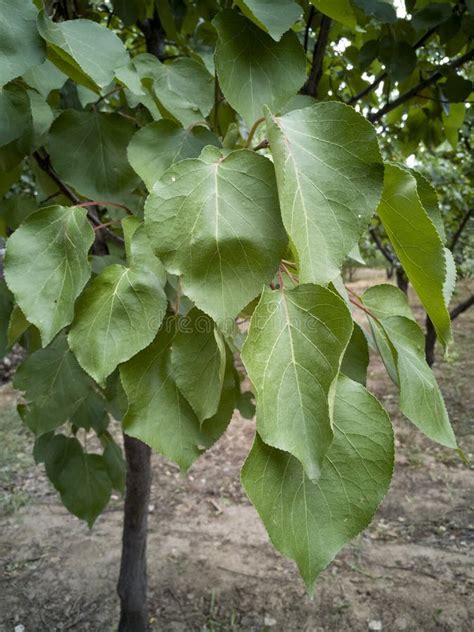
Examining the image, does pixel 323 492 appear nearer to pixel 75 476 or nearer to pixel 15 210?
pixel 15 210

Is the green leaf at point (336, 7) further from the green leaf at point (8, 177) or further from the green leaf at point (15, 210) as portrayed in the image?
the green leaf at point (15, 210)

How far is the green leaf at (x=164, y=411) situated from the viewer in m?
0.66

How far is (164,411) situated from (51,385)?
0.61 metres

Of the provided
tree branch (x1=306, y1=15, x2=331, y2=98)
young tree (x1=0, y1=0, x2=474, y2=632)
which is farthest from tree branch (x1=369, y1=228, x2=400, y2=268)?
young tree (x1=0, y1=0, x2=474, y2=632)

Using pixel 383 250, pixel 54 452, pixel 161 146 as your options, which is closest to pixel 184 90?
pixel 161 146

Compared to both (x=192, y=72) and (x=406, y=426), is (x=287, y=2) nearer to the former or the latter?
(x=192, y=72)

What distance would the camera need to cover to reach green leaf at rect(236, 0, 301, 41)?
1.99ft

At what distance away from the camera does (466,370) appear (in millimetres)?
5914

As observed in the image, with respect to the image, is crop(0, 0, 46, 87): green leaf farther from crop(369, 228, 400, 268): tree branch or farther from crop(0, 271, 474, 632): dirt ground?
crop(369, 228, 400, 268): tree branch

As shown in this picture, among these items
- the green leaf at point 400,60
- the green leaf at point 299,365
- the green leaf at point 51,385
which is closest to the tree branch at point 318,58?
A: the green leaf at point 400,60

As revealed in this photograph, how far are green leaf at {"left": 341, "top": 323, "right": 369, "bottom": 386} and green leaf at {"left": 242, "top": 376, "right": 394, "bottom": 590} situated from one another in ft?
0.54

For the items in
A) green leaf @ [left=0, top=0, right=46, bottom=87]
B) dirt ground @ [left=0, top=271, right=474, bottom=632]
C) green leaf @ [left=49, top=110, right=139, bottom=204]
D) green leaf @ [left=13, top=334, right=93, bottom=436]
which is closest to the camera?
green leaf @ [left=0, top=0, right=46, bottom=87]

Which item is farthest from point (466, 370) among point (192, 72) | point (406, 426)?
point (192, 72)

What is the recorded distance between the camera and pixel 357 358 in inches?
27.8
